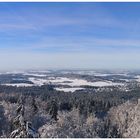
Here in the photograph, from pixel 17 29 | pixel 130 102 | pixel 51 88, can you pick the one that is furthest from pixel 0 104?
pixel 130 102

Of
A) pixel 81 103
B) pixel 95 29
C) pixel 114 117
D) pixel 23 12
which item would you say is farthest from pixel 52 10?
pixel 81 103

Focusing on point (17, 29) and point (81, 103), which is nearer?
point (17, 29)

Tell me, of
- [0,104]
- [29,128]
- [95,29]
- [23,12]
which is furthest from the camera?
[0,104]

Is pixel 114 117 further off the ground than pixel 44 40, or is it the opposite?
pixel 44 40

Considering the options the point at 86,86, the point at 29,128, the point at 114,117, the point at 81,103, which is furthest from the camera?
the point at 86,86

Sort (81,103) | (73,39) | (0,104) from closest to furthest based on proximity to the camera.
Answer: (73,39), (0,104), (81,103)

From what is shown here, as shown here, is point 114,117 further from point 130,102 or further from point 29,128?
point 29,128

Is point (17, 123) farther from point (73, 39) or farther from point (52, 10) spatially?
point (73, 39)

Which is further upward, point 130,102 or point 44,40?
point 44,40

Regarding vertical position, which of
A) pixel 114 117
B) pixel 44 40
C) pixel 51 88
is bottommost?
pixel 114 117
